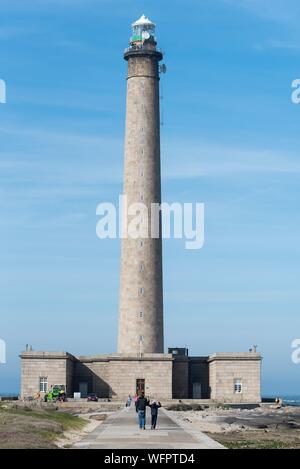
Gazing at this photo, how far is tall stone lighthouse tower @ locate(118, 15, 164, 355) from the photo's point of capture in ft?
255

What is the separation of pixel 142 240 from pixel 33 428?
42429 millimetres

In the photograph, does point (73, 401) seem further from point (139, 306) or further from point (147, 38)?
A: point (147, 38)

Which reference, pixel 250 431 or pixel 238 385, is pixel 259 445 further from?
pixel 238 385

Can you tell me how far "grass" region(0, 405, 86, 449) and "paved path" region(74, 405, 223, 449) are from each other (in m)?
1.26

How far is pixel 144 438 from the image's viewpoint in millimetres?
33031

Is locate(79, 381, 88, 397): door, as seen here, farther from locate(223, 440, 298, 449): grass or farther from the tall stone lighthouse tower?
locate(223, 440, 298, 449): grass

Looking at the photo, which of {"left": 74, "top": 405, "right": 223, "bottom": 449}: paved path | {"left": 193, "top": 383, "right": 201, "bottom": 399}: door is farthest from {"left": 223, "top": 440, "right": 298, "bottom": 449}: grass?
{"left": 193, "top": 383, "right": 201, "bottom": 399}: door

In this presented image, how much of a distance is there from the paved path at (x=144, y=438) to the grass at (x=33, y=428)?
1.26m

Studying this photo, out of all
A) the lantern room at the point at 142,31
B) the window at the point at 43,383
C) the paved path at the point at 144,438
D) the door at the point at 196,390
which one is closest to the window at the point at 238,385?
the door at the point at 196,390

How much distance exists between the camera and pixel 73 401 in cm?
7150

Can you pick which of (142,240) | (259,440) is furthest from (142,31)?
(259,440)

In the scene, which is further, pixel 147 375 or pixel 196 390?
pixel 196 390
